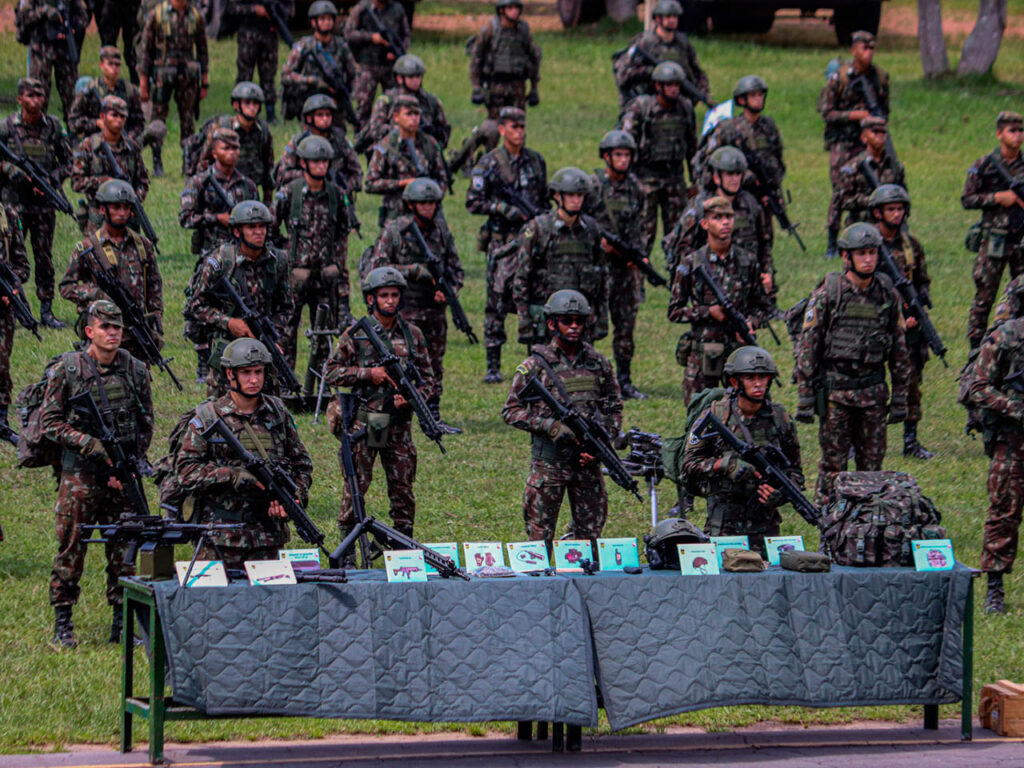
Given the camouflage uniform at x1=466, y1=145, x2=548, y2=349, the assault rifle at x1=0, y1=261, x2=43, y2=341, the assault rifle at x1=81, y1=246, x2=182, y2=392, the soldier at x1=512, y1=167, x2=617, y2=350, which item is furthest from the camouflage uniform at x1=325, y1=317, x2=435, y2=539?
the camouflage uniform at x1=466, y1=145, x2=548, y2=349

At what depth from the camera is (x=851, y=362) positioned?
13406 mm

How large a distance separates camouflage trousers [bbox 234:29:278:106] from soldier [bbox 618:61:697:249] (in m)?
7.65

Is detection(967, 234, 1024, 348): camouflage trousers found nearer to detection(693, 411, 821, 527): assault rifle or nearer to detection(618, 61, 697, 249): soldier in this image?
detection(618, 61, 697, 249): soldier

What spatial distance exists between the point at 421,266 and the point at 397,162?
3.35m

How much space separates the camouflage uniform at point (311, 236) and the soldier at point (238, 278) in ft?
5.73

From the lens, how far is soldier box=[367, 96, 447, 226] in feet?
61.0

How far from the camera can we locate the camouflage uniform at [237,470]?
11023 mm

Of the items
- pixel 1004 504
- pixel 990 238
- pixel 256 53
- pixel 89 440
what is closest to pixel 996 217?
pixel 990 238

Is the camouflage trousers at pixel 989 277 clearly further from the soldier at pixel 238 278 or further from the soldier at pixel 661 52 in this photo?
the soldier at pixel 238 278

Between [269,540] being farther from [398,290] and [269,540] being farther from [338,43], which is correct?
[338,43]

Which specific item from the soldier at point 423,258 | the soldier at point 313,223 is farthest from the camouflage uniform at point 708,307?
the soldier at point 313,223

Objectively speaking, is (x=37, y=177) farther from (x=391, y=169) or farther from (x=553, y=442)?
(x=553, y=442)

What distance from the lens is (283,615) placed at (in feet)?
31.3

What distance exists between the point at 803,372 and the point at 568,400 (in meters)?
2.25
